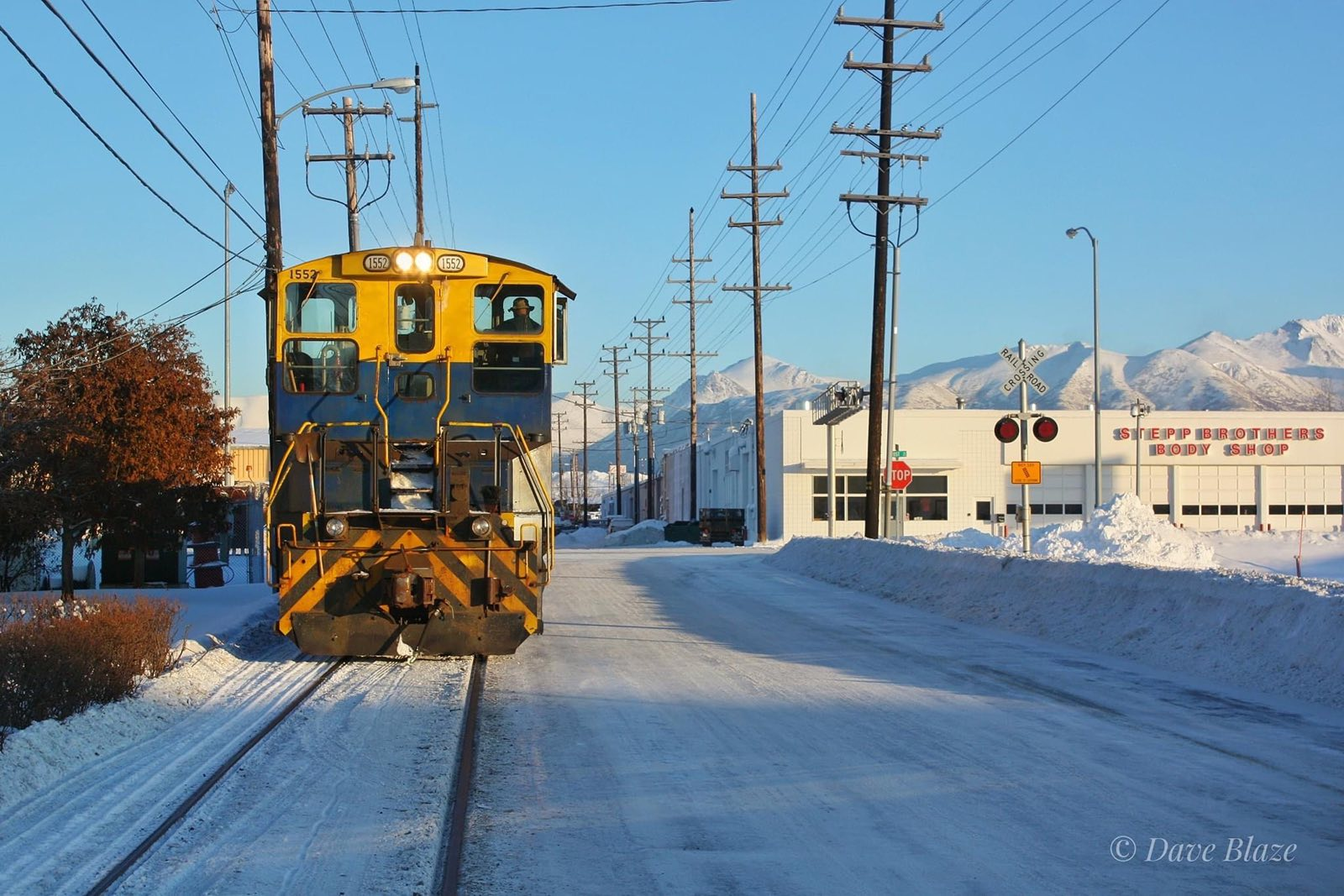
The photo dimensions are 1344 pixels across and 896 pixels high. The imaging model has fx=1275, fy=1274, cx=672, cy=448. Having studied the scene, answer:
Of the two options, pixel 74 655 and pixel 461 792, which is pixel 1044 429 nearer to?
pixel 461 792

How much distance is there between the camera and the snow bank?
1130 cm

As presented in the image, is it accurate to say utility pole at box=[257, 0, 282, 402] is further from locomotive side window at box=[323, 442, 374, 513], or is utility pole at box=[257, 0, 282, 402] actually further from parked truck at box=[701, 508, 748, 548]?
parked truck at box=[701, 508, 748, 548]

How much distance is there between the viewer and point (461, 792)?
7582 mm

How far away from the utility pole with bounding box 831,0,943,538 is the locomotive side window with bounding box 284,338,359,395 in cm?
1746

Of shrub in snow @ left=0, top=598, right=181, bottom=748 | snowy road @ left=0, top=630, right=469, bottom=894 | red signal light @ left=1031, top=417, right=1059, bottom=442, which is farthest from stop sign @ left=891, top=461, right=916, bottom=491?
shrub in snow @ left=0, top=598, right=181, bottom=748

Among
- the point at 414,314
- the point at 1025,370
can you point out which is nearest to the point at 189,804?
the point at 414,314

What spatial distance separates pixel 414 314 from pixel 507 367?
1149mm

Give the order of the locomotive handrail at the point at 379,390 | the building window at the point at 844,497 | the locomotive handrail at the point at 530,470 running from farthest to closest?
the building window at the point at 844,497, the locomotive handrail at the point at 379,390, the locomotive handrail at the point at 530,470

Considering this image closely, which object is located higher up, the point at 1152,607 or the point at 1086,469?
the point at 1086,469

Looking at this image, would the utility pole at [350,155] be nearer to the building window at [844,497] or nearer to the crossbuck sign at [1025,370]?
the crossbuck sign at [1025,370]

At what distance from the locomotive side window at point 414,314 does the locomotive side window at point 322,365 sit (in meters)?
0.55

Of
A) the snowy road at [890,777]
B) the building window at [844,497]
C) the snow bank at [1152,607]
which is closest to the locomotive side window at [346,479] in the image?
the snowy road at [890,777]

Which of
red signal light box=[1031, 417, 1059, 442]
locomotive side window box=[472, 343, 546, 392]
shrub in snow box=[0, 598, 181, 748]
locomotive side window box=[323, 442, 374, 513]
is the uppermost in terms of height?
locomotive side window box=[472, 343, 546, 392]

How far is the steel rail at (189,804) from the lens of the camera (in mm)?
5992
